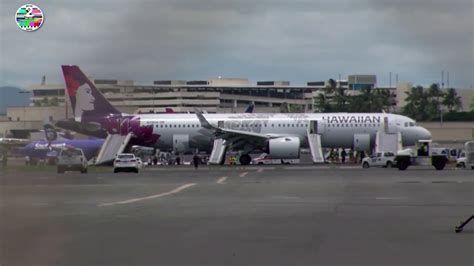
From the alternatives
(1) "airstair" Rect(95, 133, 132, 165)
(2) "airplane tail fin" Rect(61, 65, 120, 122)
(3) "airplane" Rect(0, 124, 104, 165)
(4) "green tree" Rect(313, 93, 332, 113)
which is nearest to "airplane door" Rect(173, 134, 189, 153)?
(1) "airstair" Rect(95, 133, 132, 165)

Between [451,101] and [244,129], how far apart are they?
302 ft

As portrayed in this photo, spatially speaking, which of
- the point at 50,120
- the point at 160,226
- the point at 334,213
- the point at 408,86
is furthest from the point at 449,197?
the point at 408,86

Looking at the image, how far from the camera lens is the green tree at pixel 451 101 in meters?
152

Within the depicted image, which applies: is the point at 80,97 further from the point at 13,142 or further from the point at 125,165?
the point at 13,142

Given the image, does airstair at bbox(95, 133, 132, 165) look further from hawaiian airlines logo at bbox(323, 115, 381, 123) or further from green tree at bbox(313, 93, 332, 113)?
green tree at bbox(313, 93, 332, 113)

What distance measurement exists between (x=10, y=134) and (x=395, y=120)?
37.4m

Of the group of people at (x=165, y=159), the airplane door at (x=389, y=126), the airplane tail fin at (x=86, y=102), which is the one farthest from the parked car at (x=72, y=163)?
the airplane door at (x=389, y=126)

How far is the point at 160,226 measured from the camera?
1989 cm

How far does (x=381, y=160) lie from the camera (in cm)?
6256

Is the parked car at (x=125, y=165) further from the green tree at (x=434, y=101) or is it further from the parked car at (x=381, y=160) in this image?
the green tree at (x=434, y=101)

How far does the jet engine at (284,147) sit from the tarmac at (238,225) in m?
26.7

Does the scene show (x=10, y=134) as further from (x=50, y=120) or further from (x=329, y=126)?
(x=329, y=126)

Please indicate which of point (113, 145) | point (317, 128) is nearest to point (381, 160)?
point (317, 128)

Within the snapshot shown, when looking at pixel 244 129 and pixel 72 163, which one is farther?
pixel 244 129
